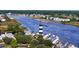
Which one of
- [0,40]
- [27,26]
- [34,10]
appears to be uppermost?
[34,10]

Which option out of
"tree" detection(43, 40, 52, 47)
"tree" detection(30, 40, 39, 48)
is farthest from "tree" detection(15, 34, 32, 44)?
"tree" detection(43, 40, 52, 47)

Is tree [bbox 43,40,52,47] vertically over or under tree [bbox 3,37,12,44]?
under

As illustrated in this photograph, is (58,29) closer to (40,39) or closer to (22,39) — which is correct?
(40,39)

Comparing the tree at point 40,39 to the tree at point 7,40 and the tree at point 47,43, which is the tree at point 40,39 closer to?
the tree at point 47,43

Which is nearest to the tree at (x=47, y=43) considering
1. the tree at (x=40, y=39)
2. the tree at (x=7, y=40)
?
the tree at (x=40, y=39)

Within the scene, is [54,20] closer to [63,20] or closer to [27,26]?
[63,20]

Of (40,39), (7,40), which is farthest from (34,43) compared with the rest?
(7,40)

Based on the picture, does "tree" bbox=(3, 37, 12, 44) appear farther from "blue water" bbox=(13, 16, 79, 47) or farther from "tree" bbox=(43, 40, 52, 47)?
"tree" bbox=(43, 40, 52, 47)
